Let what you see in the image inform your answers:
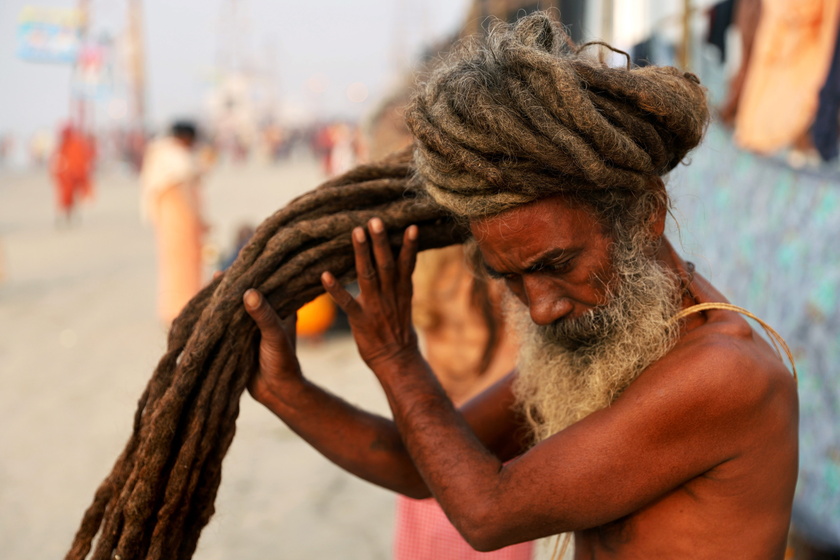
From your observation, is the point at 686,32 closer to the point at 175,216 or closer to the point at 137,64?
the point at 175,216

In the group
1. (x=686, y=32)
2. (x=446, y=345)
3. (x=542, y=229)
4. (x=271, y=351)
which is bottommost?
(x=446, y=345)

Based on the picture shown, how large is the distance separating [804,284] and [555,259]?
244cm

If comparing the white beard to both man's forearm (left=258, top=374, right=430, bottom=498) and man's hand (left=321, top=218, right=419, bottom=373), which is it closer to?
man's hand (left=321, top=218, right=419, bottom=373)

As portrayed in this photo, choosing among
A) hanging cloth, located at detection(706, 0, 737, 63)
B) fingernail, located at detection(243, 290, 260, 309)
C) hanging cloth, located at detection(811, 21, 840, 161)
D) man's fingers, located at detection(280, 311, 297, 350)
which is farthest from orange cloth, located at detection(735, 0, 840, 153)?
fingernail, located at detection(243, 290, 260, 309)

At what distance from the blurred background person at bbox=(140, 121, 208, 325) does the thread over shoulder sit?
239 inches

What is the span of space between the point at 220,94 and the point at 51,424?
56.3 metres

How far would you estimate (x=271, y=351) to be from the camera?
6.15 feet

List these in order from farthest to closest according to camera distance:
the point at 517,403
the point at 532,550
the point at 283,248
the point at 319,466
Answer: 1. the point at 319,466
2. the point at 532,550
3. the point at 517,403
4. the point at 283,248

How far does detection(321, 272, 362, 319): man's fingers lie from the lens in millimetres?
1823

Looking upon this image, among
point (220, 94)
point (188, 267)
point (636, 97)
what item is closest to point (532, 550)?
point (636, 97)

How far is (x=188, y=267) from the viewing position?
741cm

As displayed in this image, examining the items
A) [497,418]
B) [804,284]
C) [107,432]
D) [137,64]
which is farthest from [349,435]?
[137,64]

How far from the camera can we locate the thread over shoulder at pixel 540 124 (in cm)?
147

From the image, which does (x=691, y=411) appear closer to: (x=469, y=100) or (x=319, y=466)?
(x=469, y=100)
